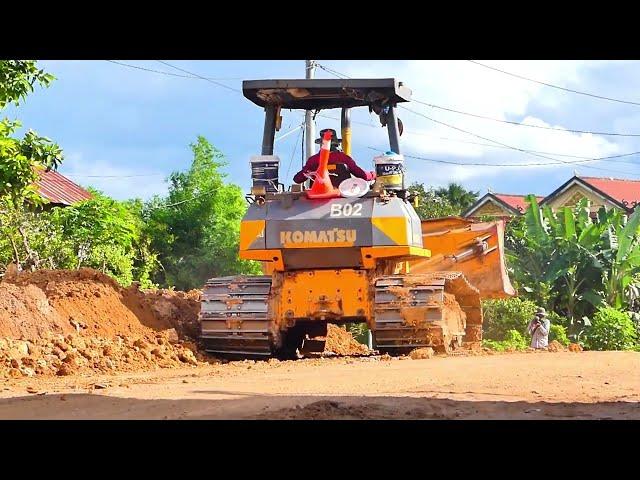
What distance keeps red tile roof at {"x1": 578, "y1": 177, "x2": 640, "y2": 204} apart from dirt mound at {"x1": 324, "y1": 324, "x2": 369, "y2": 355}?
23.3 meters

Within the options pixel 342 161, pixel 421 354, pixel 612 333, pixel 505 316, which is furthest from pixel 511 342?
pixel 421 354

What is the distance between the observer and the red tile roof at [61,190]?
26.9 metres

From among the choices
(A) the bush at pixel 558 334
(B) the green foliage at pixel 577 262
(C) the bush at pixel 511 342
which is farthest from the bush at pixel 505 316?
(B) the green foliage at pixel 577 262

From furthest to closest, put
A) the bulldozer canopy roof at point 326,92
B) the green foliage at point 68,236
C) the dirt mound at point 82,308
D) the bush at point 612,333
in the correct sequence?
the bush at point 612,333 → the green foliage at point 68,236 → the bulldozer canopy roof at point 326,92 → the dirt mound at point 82,308

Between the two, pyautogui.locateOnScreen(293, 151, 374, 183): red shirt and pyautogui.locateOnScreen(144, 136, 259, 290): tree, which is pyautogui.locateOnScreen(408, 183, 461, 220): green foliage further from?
pyautogui.locateOnScreen(293, 151, 374, 183): red shirt

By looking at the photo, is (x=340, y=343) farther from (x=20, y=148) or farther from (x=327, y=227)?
(x=20, y=148)

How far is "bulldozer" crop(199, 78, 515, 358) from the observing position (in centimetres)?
1242

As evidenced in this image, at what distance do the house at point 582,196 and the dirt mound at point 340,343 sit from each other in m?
19.0

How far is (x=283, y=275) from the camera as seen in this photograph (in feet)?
42.5

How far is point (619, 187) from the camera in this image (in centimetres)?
4250

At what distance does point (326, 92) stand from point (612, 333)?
10928mm

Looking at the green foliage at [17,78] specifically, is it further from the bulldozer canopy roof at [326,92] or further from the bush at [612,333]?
the bush at [612,333]
